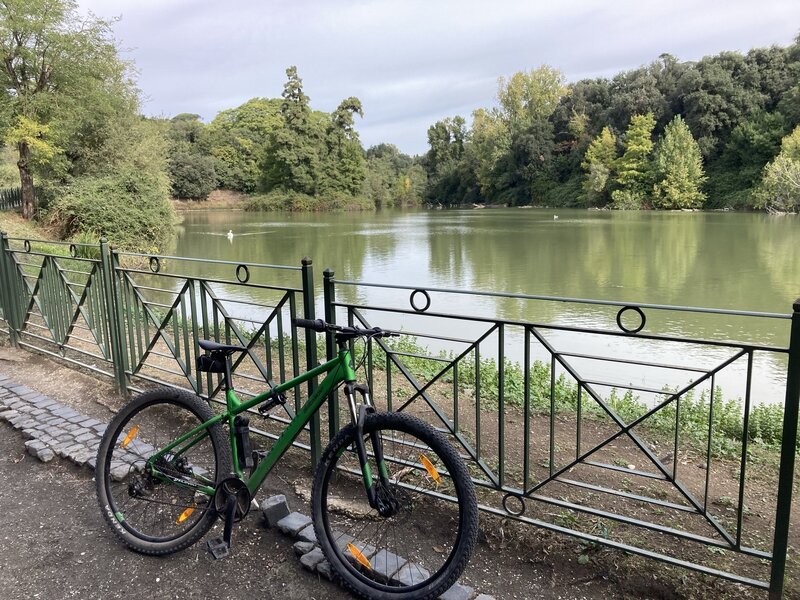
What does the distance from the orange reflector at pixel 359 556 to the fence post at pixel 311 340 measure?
2.49 ft

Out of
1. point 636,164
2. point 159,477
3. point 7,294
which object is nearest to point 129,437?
point 159,477

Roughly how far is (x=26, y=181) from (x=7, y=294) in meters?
14.7

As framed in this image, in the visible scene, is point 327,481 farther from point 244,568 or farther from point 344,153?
point 344,153

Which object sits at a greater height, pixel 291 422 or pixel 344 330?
pixel 344 330

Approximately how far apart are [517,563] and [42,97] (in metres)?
19.1

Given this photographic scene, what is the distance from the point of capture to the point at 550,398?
9.08 ft

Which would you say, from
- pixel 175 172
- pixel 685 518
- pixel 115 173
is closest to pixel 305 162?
pixel 175 172

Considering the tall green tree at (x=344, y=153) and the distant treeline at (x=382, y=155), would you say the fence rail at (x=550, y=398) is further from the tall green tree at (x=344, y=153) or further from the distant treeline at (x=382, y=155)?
the tall green tree at (x=344, y=153)

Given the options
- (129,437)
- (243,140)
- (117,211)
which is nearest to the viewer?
(129,437)

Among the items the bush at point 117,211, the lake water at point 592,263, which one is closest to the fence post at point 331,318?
the lake water at point 592,263

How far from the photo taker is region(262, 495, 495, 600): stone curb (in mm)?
1909

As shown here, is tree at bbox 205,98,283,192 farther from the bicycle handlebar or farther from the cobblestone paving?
the bicycle handlebar

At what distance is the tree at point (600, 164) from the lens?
149 feet

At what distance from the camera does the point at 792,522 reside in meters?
2.60
